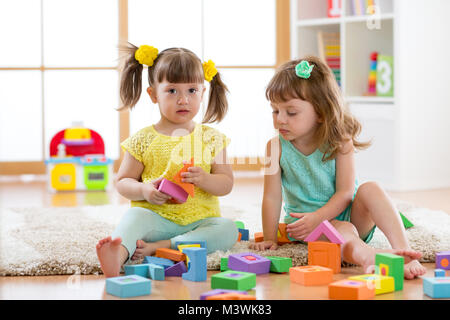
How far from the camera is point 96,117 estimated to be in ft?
10.8

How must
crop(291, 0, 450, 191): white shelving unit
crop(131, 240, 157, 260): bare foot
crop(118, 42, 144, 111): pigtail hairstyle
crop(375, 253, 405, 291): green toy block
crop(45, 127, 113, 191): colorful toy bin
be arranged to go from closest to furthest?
crop(375, 253, 405, 291): green toy block
crop(131, 240, 157, 260): bare foot
crop(118, 42, 144, 111): pigtail hairstyle
crop(291, 0, 450, 191): white shelving unit
crop(45, 127, 113, 191): colorful toy bin

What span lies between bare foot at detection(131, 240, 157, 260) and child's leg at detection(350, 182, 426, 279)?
0.45 meters

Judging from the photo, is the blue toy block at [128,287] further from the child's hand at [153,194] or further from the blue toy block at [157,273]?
the child's hand at [153,194]

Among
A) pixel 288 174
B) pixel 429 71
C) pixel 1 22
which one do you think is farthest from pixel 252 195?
pixel 1 22

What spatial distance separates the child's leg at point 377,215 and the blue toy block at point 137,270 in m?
0.48

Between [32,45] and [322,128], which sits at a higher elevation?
[32,45]

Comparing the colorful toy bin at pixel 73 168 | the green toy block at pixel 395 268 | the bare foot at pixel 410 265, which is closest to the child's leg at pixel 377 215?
the bare foot at pixel 410 265

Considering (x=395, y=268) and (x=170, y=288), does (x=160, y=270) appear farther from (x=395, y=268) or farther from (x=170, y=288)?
(x=395, y=268)

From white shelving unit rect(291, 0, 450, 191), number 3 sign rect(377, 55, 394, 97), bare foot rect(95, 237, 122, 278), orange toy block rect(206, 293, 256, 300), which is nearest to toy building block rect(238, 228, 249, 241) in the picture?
bare foot rect(95, 237, 122, 278)

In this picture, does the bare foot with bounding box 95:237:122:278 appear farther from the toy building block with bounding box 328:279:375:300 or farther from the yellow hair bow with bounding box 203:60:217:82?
the yellow hair bow with bounding box 203:60:217:82

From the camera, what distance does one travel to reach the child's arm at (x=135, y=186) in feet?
4.58

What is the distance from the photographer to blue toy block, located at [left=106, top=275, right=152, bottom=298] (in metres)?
1.09

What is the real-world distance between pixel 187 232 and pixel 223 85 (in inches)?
14.8

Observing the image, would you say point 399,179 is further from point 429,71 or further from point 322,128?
point 322,128
